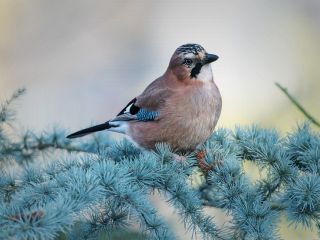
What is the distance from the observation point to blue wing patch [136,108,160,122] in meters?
3.62

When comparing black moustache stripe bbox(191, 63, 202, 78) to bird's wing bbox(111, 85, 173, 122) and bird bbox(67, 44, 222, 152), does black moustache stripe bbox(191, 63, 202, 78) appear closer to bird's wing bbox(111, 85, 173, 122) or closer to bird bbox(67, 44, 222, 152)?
bird bbox(67, 44, 222, 152)

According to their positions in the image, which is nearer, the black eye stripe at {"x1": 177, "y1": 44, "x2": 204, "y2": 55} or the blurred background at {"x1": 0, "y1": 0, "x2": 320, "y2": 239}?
the black eye stripe at {"x1": 177, "y1": 44, "x2": 204, "y2": 55}

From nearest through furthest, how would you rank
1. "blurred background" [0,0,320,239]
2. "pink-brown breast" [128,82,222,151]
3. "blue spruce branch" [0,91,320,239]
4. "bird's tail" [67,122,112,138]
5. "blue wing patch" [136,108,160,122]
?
"blue spruce branch" [0,91,320,239] < "pink-brown breast" [128,82,222,151] < "bird's tail" [67,122,112,138] < "blue wing patch" [136,108,160,122] < "blurred background" [0,0,320,239]

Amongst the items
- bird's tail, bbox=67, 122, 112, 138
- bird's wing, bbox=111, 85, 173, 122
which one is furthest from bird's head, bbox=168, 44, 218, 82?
bird's tail, bbox=67, 122, 112, 138

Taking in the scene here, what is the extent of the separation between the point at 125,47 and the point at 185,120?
14.1 ft

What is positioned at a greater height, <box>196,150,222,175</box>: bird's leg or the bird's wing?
the bird's wing

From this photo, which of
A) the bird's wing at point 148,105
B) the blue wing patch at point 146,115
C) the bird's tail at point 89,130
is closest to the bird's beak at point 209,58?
the bird's wing at point 148,105

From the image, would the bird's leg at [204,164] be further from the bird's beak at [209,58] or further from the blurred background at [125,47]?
the blurred background at [125,47]

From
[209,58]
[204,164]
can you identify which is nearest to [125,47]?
[209,58]

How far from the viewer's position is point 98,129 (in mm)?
3656

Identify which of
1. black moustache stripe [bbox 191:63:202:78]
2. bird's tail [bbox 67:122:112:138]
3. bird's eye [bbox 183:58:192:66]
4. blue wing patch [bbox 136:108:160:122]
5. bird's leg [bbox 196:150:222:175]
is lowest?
bird's leg [bbox 196:150:222:175]

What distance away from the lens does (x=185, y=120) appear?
11.4 ft

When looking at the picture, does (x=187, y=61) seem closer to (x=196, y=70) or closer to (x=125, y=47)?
(x=196, y=70)

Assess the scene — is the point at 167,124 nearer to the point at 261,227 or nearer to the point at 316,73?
the point at 261,227
